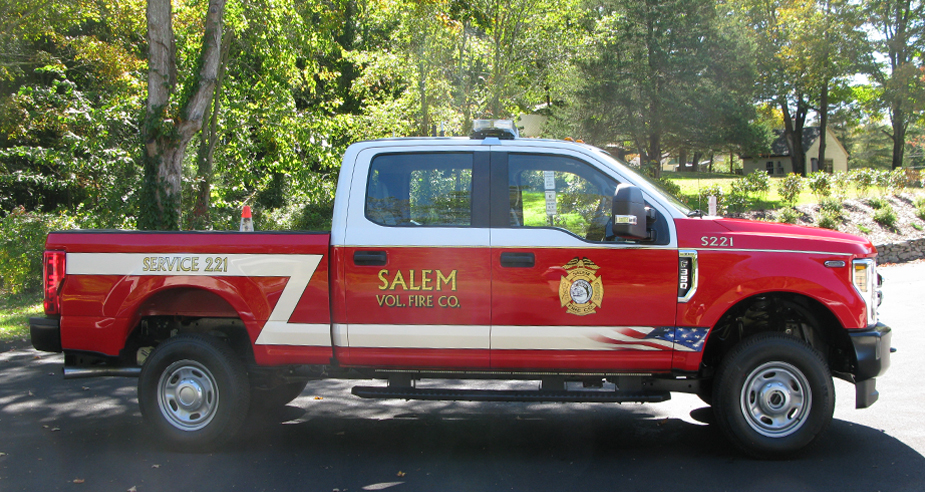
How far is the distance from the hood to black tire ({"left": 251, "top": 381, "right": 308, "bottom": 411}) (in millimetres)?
3428

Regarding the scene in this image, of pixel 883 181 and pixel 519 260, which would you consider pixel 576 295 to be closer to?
pixel 519 260

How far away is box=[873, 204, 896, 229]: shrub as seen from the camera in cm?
1734

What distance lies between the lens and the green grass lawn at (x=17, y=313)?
9406 millimetres

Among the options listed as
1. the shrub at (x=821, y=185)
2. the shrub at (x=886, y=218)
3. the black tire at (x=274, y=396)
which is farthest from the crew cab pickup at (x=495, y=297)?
the shrub at (x=821, y=185)

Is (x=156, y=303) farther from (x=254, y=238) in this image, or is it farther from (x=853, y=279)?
(x=853, y=279)

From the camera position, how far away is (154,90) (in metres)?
11.7

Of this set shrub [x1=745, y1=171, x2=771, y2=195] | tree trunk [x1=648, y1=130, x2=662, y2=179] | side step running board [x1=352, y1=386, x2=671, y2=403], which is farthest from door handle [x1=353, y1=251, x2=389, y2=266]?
tree trunk [x1=648, y1=130, x2=662, y2=179]

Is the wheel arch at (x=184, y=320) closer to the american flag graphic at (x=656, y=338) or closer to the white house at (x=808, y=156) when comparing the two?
the american flag graphic at (x=656, y=338)

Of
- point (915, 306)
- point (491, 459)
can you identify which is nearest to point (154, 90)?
point (491, 459)

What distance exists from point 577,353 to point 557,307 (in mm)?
352

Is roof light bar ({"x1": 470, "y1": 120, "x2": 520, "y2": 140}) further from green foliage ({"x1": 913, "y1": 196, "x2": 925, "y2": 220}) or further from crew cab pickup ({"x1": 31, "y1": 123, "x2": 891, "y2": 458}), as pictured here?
green foliage ({"x1": 913, "y1": 196, "x2": 925, "y2": 220})

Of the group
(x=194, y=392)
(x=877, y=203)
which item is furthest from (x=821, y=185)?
(x=194, y=392)

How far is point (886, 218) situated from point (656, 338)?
15723mm

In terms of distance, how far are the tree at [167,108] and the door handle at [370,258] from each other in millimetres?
8113
